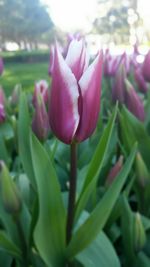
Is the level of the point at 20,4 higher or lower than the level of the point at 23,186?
lower

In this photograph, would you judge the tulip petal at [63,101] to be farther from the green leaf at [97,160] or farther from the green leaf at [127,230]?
the green leaf at [127,230]

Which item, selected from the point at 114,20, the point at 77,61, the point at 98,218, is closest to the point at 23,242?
the point at 98,218

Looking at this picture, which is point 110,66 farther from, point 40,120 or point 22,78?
point 22,78

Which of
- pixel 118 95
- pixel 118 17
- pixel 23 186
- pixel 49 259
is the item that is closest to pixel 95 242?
pixel 49 259

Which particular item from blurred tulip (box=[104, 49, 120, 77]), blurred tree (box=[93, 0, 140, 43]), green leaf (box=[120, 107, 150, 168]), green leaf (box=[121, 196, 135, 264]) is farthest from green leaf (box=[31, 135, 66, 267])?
blurred tree (box=[93, 0, 140, 43])

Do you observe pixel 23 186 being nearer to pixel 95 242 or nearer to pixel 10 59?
pixel 95 242
